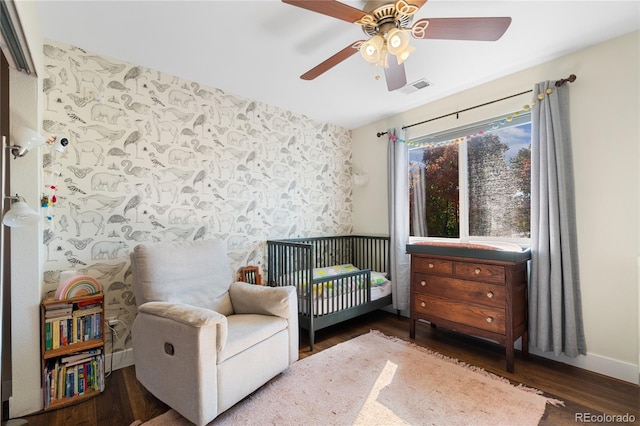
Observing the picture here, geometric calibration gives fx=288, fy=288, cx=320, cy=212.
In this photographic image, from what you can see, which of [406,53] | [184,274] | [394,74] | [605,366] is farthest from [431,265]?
[184,274]

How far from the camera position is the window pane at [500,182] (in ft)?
8.54

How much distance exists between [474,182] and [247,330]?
101 inches

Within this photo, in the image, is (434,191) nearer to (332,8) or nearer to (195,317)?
(332,8)

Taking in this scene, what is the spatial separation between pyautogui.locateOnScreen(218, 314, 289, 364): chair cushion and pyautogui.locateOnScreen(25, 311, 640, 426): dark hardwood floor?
1.87 feet

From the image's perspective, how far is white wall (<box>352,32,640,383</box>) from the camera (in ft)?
6.59

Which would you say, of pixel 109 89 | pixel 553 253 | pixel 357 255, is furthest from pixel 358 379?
pixel 109 89

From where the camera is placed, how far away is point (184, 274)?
211 cm

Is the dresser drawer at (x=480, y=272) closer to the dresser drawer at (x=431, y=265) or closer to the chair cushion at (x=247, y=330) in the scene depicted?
the dresser drawer at (x=431, y=265)

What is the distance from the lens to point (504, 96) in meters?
2.63

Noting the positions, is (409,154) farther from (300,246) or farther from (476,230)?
(300,246)

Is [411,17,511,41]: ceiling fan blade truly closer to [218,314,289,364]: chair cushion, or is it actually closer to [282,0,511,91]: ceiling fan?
[282,0,511,91]: ceiling fan

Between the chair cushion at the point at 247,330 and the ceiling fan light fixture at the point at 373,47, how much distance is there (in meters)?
1.80

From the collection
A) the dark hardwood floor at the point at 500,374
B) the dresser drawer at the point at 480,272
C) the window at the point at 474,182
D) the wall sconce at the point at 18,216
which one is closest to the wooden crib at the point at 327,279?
the dark hardwood floor at the point at 500,374

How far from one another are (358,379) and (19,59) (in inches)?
112
